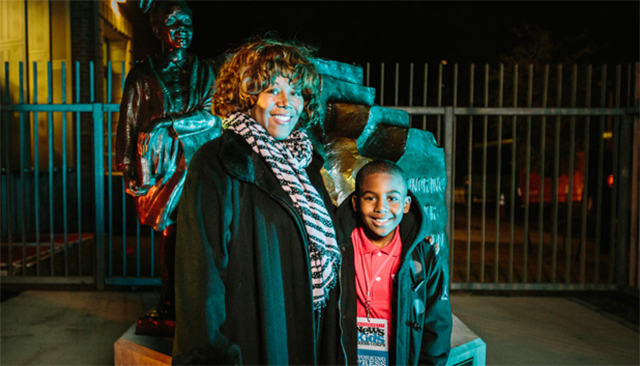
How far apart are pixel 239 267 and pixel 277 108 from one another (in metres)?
0.61

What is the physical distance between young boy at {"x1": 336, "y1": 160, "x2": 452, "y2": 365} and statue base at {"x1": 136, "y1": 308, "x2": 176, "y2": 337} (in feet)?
4.21

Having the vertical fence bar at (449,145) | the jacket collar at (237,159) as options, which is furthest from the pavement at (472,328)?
the jacket collar at (237,159)

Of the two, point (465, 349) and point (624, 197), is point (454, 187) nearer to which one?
point (624, 197)

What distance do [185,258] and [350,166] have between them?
5.26 feet

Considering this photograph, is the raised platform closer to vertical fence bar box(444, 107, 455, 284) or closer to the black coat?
the black coat

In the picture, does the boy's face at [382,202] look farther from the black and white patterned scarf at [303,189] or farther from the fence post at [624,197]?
the fence post at [624,197]

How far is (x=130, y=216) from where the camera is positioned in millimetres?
9602

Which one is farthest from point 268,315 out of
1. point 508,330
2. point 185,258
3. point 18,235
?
point 18,235

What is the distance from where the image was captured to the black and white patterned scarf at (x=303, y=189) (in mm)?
1718

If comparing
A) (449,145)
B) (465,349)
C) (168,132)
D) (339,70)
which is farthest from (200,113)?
(449,145)

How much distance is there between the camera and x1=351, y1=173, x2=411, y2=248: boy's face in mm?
2035

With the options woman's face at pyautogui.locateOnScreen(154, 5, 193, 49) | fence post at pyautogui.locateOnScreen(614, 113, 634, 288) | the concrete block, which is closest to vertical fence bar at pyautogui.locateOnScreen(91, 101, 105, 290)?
woman's face at pyautogui.locateOnScreen(154, 5, 193, 49)

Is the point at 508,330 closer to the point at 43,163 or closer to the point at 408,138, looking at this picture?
the point at 408,138

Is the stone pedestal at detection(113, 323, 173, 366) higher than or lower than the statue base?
lower
